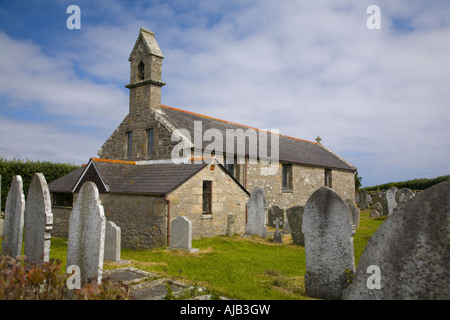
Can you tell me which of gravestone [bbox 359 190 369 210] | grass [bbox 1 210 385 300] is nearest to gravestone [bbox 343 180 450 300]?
grass [bbox 1 210 385 300]

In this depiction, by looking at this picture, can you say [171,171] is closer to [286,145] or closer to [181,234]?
[181,234]

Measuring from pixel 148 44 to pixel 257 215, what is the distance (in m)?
11.4

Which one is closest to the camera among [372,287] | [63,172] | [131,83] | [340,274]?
[372,287]

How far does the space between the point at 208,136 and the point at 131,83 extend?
545cm

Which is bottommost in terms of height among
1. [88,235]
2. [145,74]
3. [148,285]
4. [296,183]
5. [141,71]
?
[148,285]

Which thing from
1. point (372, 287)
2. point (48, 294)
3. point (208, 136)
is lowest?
point (48, 294)

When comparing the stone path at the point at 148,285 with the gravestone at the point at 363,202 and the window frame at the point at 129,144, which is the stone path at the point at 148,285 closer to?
the window frame at the point at 129,144

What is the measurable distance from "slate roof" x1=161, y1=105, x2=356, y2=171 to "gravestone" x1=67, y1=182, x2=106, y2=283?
11100 millimetres

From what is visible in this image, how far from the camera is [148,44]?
712 inches

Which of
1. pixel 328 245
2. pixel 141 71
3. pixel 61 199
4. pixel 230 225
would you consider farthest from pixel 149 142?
pixel 328 245

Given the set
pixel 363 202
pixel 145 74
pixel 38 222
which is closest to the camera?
pixel 38 222

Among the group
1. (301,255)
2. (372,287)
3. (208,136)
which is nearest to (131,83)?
(208,136)

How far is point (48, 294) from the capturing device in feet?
13.5
